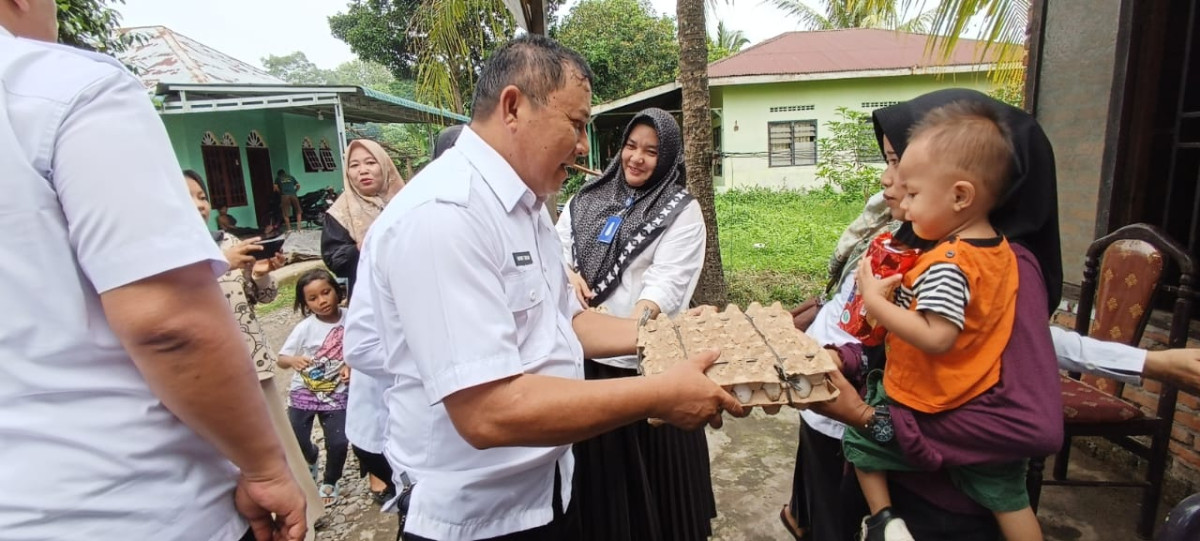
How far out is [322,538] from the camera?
295 cm

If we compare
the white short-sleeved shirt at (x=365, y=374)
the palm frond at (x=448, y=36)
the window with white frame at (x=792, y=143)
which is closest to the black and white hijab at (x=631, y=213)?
the white short-sleeved shirt at (x=365, y=374)

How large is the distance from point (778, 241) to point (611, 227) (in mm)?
6634

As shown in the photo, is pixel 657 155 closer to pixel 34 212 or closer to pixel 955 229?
pixel 955 229

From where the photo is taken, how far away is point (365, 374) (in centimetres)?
195

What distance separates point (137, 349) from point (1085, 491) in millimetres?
3824

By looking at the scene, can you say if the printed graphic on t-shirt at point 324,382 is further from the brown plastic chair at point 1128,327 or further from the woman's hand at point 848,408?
the brown plastic chair at point 1128,327

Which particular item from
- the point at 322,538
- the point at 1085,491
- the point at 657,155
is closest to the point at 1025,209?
the point at 657,155

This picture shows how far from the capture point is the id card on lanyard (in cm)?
268

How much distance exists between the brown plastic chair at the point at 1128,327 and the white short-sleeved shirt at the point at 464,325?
2037mm

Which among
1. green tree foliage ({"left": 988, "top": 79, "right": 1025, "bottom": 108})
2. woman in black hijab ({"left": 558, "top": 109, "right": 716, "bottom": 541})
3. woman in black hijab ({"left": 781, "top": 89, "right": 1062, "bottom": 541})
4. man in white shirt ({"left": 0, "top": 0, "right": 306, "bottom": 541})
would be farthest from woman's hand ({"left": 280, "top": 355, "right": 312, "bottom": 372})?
green tree foliage ({"left": 988, "top": 79, "right": 1025, "bottom": 108})

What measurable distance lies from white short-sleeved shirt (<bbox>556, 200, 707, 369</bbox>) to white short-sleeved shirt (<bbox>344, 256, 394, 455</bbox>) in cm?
99

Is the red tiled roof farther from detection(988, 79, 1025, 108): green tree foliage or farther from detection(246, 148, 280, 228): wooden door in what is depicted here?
detection(246, 148, 280, 228): wooden door

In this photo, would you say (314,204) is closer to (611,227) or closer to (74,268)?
(611,227)

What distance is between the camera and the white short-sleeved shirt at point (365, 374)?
1.57m
